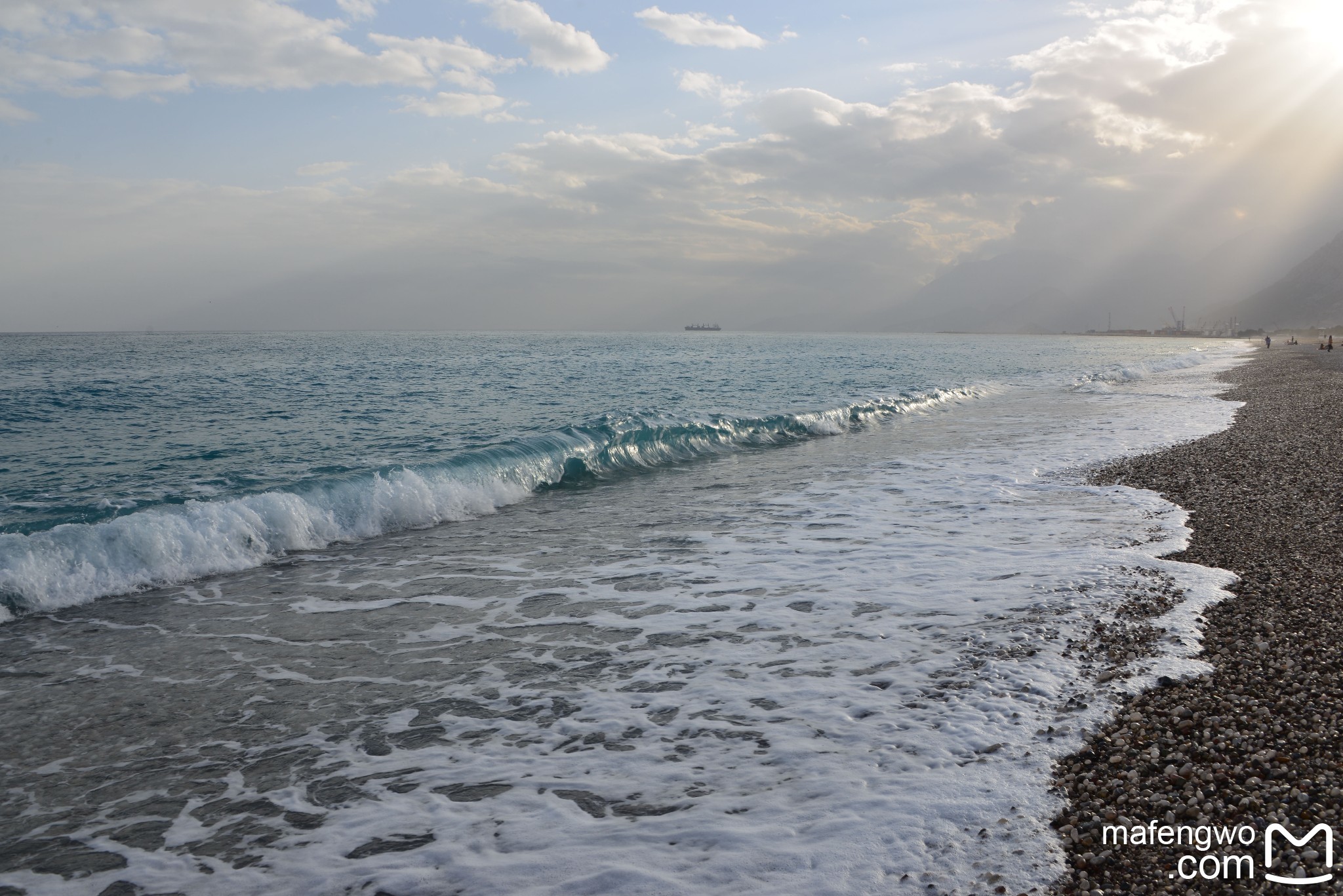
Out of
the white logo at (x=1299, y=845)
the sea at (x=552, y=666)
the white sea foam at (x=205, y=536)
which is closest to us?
the white logo at (x=1299, y=845)

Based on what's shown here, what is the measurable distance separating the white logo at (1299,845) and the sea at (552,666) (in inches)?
37.2

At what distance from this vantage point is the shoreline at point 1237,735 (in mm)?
3652

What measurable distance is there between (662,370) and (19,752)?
1937 inches

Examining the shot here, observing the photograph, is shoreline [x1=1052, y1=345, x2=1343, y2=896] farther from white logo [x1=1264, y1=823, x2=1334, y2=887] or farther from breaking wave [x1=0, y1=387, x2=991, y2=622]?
breaking wave [x1=0, y1=387, x2=991, y2=622]

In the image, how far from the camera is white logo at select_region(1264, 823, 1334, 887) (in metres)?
3.39

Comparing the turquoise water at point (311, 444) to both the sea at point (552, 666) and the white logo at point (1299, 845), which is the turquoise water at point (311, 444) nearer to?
the sea at point (552, 666)

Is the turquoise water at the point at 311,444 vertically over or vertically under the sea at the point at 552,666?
over

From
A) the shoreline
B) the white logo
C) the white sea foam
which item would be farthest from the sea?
the white logo

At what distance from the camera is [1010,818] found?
398 cm

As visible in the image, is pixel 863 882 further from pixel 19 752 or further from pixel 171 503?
pixel 171 503

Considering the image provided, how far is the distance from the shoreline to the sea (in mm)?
212

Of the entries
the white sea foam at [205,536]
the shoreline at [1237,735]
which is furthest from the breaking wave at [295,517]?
the shoreline at [1237,735]

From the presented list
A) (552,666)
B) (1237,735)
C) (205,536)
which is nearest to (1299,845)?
(1237,735)

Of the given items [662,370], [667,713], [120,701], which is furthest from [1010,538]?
[662,370]
